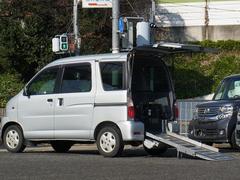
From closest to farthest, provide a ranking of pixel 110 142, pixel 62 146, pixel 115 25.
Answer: pixel 110 142, pixel 62 146, pixel 115 25

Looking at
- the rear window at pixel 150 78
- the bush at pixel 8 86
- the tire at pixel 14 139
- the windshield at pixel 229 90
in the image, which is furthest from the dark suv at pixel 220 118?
the bush at pixel 8 86

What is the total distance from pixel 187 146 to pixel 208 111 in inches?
105

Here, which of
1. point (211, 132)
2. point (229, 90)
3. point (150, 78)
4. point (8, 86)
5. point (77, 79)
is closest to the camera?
point (77, 79)

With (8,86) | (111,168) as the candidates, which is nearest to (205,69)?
(8,86)

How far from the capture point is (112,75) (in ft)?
47.2

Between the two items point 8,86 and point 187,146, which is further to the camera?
point 8,86

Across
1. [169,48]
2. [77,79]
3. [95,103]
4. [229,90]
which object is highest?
[169,48]

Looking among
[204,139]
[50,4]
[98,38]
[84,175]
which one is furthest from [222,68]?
[84,175]

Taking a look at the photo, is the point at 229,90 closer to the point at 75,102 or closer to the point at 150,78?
the point at 150,78

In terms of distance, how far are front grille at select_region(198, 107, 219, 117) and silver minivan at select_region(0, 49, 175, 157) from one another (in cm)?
145

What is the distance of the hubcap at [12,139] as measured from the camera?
15.6 meters

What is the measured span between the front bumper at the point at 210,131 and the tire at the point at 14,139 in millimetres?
4056

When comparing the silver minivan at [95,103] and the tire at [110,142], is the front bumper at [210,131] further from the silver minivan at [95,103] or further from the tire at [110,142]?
the tire at [110,142]

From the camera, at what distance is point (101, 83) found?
1438 cm
